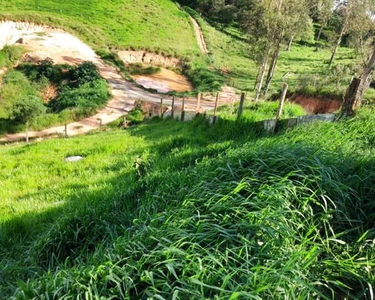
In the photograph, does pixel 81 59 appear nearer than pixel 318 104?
No

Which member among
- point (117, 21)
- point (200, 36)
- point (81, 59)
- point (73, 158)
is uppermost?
point (117, 21)

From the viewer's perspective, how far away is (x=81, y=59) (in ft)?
116

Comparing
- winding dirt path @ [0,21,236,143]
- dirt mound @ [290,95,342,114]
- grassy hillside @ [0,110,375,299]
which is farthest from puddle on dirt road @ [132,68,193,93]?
grassy hillside @ [0,110,375,299]

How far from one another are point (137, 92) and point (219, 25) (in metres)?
34.8

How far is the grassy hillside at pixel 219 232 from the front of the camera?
2461 mm

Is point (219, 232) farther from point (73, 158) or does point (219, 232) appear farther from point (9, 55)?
point (9, 55)

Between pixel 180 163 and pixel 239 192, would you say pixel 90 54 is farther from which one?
Answer: pixel 239 192

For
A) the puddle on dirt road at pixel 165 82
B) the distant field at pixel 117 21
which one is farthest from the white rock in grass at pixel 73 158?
the distant field at pixel 117 21

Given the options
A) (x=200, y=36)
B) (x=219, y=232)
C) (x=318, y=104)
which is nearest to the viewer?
(x=219, y=232)

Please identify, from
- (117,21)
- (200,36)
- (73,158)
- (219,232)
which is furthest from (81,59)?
(219,232)

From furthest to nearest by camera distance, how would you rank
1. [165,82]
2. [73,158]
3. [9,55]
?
1. [165,82]
2. [9,55]
3. [73,158]

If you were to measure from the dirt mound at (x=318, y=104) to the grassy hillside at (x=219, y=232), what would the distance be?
46.8 feet

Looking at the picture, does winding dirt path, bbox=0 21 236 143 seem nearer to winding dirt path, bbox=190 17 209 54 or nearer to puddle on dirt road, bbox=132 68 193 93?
puddle on dirt road, bbox=132 68 193 93

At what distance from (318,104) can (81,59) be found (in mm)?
24684
